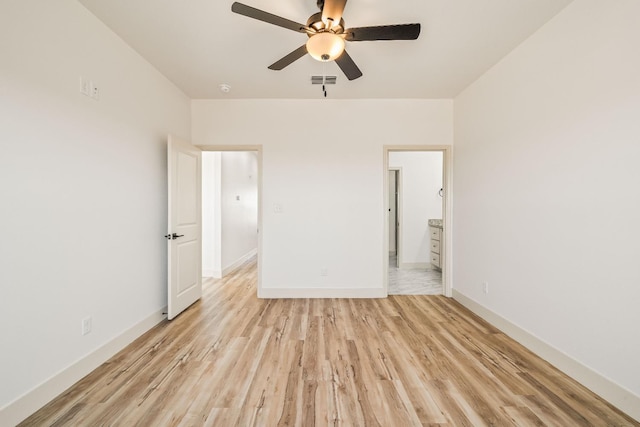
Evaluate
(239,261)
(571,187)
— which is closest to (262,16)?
(571,187)

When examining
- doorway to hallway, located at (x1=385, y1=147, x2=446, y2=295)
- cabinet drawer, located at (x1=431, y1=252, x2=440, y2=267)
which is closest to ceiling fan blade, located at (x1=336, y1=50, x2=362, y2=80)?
doorway to hallway, located at (x1=385, y1=147, x2=446, y2=295)

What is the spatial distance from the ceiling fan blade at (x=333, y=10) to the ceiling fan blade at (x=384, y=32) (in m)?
0.13

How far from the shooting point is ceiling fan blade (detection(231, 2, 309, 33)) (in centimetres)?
142

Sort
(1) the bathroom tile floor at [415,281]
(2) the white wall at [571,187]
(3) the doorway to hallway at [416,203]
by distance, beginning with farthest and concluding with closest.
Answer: (3) the doorway to hallway at [416,203]
(1) the bathroom tile floor at [415,281]
(2) the white wall at [571,187]

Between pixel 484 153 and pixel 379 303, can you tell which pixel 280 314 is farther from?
pixel 484 153

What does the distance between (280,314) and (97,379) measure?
156 cm

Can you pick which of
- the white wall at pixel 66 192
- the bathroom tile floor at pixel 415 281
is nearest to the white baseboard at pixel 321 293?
the bathroom tile floor at pixel 415 281

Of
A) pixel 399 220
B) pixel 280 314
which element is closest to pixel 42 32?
pixel 280 314

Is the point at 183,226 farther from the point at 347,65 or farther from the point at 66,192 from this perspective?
the point at 347,65

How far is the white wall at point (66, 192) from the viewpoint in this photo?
1.37 m

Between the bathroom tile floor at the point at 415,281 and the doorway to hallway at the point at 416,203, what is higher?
the doorway to hallway at the point at 416,203

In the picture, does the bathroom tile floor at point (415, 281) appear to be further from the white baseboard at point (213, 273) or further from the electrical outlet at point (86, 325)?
the electrical outlet at point (86, 325)

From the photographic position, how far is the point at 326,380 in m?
Result: 1.71

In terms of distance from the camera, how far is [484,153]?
271cm
